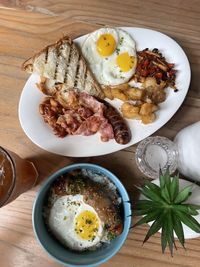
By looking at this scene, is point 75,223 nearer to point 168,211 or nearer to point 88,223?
point 88,223

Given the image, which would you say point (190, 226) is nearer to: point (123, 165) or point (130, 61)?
point (123, 165)

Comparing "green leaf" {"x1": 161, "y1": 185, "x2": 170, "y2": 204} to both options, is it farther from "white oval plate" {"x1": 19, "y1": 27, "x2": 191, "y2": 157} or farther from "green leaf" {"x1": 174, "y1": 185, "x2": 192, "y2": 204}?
"white oval plate" {"x1": 19, "y1": 27, "x2": 191, "y2": 157}

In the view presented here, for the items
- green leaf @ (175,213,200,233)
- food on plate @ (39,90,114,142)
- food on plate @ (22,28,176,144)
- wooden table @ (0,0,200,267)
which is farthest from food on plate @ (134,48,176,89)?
green leaf @ (175,213,200,233)

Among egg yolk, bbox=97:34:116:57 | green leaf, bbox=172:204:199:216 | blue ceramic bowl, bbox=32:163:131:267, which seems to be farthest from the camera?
egg yolk, bbox=97:34:116:57

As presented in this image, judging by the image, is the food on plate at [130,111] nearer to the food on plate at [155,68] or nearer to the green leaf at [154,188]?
the food on plate at [155,68]

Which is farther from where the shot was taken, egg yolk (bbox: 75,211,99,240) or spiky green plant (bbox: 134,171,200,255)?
egg yolk (bbox: 75,211,99,240)

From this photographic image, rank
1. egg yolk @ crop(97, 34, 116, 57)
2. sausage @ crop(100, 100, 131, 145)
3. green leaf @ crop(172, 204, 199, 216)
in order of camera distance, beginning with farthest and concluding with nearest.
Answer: egg yolk @ crop(97, 34, 116, 57) → sausage @ crop(100, 100, 131, 145) → green leaf @ crop(172, 204, 199, 216)

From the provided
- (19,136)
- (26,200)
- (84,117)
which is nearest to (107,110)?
(84,117)

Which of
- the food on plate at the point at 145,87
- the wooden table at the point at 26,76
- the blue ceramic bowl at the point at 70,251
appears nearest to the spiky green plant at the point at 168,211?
the blue ceramic bowl at the point at 70,251
